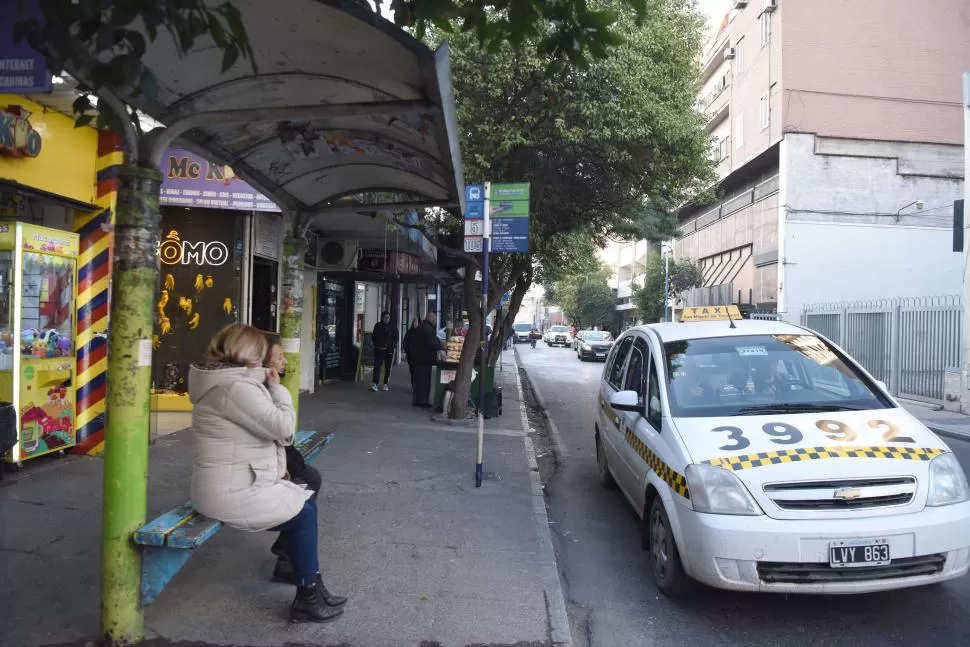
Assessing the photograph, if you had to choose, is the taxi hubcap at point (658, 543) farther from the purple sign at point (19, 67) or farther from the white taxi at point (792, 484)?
the purple sign at point (19, 67)

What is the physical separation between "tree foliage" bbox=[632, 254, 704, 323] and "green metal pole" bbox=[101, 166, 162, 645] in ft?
128

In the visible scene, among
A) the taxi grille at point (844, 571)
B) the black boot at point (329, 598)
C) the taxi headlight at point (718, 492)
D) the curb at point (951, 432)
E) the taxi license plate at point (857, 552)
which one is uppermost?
the taxi headlight at point (718, 492)

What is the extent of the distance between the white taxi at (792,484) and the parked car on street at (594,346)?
26.1m

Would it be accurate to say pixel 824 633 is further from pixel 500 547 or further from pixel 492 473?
pixel 492 473

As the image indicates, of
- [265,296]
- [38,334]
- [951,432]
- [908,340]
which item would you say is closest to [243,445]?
[38,334]

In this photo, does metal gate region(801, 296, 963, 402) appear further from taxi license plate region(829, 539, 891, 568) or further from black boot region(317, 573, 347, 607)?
black boot region(317, 573, 347, 607)

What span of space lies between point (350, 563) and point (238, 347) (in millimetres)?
1873

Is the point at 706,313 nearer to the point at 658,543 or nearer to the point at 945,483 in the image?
the point at 658,543

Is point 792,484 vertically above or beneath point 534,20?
beneath

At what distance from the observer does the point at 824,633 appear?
150 inches

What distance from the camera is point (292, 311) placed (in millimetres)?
5684

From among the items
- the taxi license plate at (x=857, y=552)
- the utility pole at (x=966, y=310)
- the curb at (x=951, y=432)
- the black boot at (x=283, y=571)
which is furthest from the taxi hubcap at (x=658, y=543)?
the utility pole at (x=966, y=310)

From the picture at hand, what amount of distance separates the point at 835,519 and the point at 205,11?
3.83 meters

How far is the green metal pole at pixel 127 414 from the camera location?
10.5 ft
